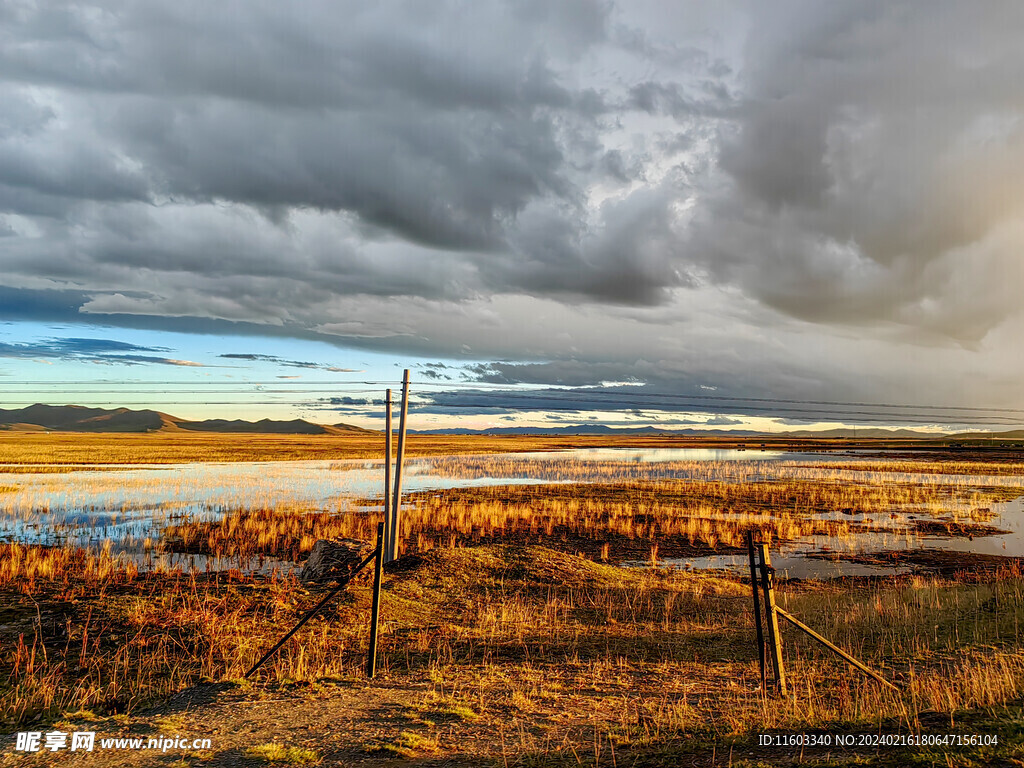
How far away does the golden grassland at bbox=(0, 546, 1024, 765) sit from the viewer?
9742 millimetres

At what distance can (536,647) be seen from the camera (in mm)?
14828

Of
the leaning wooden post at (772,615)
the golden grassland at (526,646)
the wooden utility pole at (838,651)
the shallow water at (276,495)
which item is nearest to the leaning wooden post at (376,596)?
the golden grassland at (526,646)

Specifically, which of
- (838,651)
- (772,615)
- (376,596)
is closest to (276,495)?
(376,596)

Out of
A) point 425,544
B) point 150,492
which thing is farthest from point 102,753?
point 150,492

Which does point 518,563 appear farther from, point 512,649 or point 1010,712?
point 1010,712

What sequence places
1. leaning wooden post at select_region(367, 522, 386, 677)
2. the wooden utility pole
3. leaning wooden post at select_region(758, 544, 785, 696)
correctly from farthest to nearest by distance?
leaning wooden post at select_region(367, 522, 386, 677) < leaning wooden post at select_region(758, 544, 785, 696) < the wooden utility pole

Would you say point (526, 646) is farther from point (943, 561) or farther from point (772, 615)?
point (943, 561)

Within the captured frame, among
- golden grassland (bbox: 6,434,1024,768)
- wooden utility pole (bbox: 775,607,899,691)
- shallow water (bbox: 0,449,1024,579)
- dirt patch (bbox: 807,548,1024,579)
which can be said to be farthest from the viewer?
shallow water (bbox: 0,449,1024,579)

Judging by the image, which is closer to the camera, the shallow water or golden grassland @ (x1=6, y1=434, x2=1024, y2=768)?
golden grassland @ (x1=6, y1=434, x2=1024, y2=768)

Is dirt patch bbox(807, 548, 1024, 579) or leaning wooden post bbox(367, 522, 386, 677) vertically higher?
leaning wooden post bbox(367, 522, 386, 677)

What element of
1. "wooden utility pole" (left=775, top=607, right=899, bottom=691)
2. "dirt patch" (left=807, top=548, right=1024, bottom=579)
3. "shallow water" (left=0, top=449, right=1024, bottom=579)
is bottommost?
"shallow water" (left=0, top=449, right=1024, bottom=579)

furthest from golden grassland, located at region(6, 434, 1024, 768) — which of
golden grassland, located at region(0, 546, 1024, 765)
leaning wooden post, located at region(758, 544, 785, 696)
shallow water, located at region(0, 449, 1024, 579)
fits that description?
shallow water, located at region(0, 449, 1024, 579)

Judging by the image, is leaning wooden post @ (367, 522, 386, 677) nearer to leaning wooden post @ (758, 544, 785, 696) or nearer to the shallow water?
leaning wooden post @ (758, 544, 785, 696)

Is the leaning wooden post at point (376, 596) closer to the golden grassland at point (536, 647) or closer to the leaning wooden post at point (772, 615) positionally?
the golden grassland at point (536, 647)
